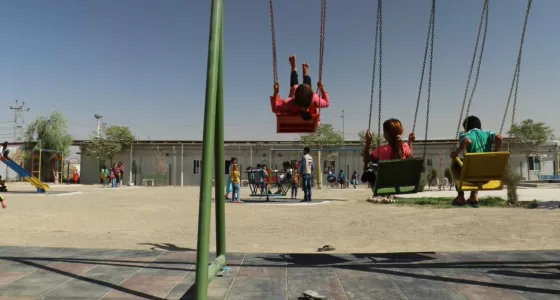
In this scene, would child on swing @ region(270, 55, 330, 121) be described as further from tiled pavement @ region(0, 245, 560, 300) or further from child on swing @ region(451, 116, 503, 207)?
tiled pavement @ region(0, 245, 560, 300)

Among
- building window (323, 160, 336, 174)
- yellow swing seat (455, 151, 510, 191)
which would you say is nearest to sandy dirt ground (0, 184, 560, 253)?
yellow swing seat (455, 151, 510, 191)

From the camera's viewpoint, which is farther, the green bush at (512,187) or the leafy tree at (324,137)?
the leafy tree at (324,137)

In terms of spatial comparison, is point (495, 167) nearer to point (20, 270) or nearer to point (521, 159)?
point (20, 270)

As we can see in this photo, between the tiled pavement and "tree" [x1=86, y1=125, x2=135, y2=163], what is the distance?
109 ft

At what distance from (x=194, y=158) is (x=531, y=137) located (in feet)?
112

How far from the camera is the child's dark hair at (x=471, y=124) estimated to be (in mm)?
5285

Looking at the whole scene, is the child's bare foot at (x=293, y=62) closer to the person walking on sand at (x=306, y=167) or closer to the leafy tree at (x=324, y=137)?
the person walking on sand at (x=306, y=167)

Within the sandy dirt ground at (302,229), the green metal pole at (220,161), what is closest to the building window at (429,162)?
the sandy dirt ground at (302,229)

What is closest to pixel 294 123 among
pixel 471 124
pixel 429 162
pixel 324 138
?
pixel 471 124

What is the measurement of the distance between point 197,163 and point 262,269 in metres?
33.4

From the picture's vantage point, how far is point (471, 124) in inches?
209

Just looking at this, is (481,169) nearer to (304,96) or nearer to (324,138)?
(304,96)

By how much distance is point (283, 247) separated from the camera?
5.97 meters

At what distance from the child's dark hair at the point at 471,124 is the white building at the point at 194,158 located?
98.1ft
